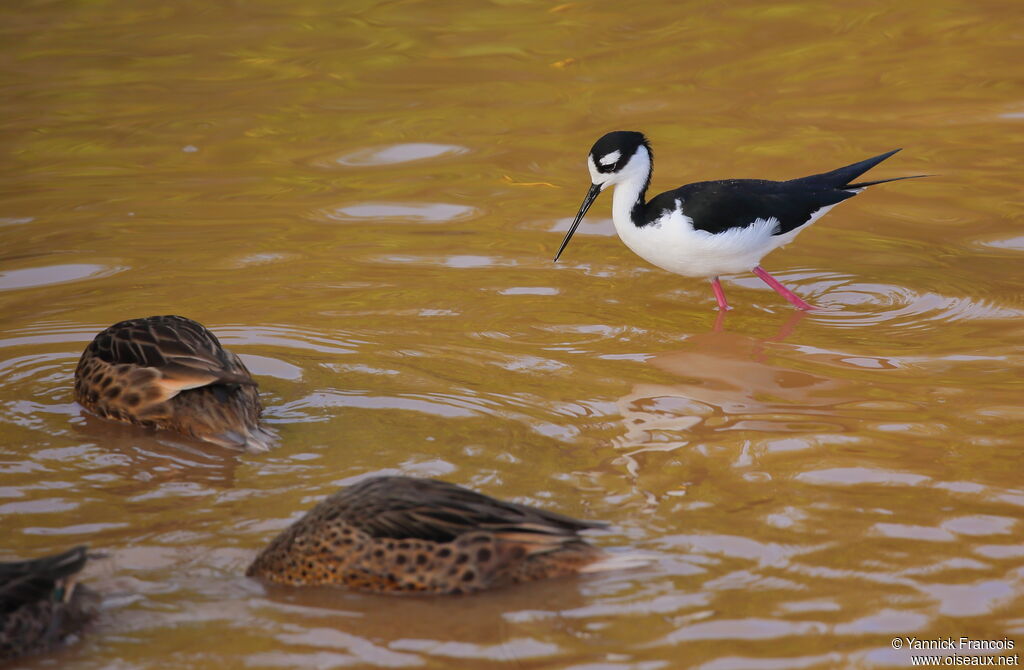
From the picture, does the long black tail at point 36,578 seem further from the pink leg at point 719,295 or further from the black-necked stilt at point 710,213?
the pink leg at point 719,295

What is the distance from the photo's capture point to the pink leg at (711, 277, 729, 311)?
30.8 feet

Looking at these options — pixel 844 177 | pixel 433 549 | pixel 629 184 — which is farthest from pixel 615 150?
pixel 433 549

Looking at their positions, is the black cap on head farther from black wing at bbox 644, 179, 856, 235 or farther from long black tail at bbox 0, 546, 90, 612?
long black tail at bbox 0, 546, 90, 612

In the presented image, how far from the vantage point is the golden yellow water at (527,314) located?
208 inches

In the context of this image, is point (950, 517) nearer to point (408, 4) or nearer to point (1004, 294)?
point (1004, 294)

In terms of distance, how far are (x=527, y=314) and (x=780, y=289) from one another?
1841 millimetres

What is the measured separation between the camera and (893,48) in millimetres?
13930

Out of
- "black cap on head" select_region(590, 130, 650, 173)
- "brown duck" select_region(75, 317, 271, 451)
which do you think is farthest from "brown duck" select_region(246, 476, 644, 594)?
"black cap on head" select_region(590, 130, 650, 173)

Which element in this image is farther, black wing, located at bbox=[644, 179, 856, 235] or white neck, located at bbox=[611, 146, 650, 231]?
white neck, located at bbox=[611, 146, 650, 231]

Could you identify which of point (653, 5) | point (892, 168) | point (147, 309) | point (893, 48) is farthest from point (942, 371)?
point (653, 5)

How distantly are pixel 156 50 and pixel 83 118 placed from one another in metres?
1.90

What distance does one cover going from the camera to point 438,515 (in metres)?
5.46

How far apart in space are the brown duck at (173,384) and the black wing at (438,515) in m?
1.41

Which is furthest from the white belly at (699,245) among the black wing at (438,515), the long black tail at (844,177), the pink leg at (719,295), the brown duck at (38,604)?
the brown duck at (38,604)
